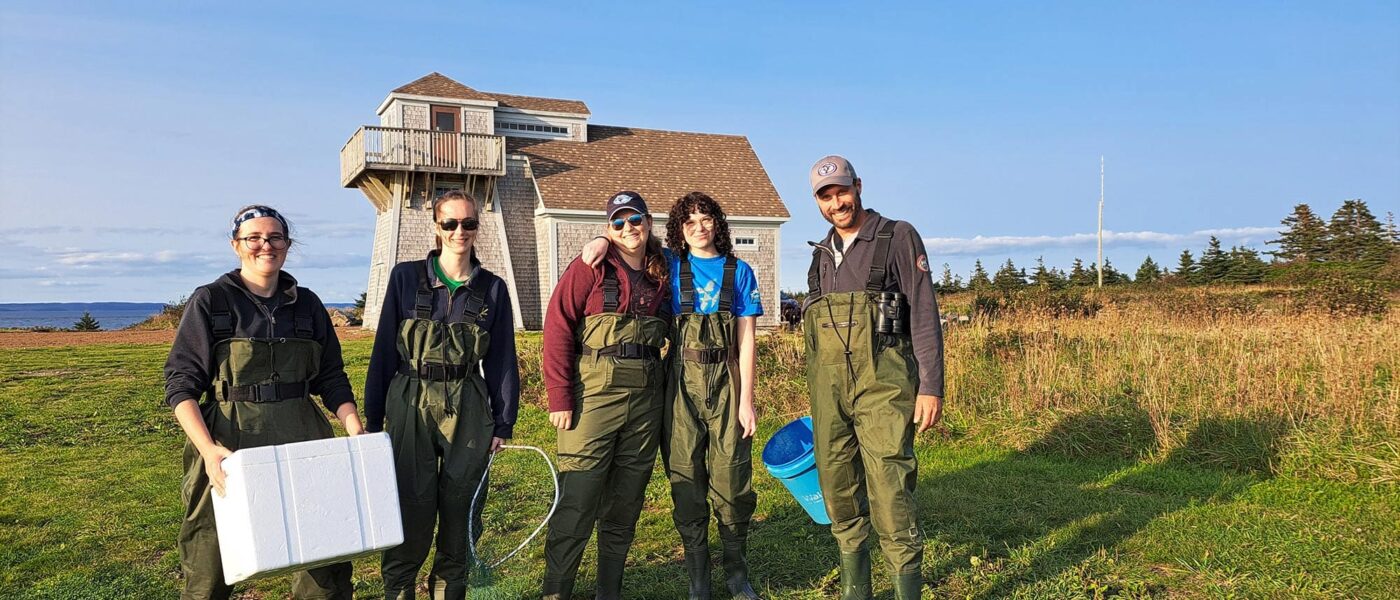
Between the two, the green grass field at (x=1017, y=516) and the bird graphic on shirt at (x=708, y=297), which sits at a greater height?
the bird graphic on shirt at (x=708, y=297)

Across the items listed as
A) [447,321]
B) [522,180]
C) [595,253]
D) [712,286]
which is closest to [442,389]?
[447,321]

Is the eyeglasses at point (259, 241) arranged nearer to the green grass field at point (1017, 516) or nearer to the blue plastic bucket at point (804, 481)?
the green grass field at point (1017, 516)

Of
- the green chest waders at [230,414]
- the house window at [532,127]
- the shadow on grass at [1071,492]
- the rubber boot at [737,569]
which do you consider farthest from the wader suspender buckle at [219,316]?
the house window at [532,127]

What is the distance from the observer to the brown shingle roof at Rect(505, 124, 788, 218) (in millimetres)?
26438

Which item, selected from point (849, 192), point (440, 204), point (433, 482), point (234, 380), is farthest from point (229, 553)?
point (849, 192)

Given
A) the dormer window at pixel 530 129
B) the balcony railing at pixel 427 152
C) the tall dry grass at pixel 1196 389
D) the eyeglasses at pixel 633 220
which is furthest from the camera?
the dormer window at pixel 530 129

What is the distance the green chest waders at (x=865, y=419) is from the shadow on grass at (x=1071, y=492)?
829mm

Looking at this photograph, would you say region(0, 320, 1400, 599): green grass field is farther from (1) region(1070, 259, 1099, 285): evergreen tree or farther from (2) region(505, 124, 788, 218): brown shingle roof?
(1) region(1070, 259, 1099, 285): evergreen tree

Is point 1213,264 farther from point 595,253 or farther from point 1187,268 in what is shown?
point 595,253

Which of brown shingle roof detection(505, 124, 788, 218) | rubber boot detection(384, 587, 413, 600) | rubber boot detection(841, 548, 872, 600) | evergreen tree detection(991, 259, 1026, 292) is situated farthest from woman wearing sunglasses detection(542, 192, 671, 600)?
evergreen tree detection(991, 259, 1026, 292)

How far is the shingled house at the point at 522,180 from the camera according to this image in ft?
83.1

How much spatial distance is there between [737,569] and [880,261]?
71.0 inches

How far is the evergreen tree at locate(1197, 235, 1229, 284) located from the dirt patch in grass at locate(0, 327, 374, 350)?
32496 millimetres

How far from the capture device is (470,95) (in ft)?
87.2
